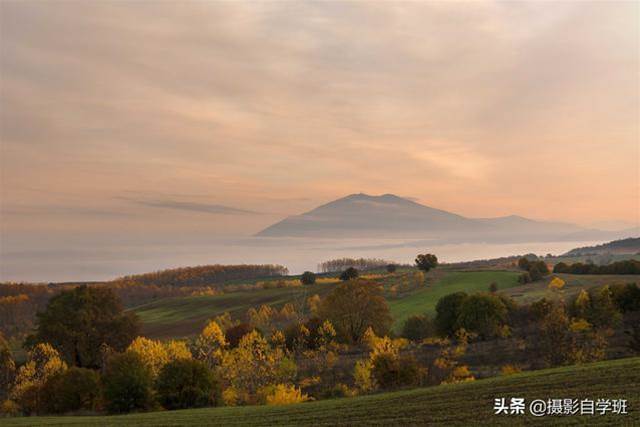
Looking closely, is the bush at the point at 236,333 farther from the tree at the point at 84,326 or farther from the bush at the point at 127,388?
the bush at the point at 127,388

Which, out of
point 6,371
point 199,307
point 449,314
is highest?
point 449,314

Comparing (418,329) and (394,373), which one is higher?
(394,373)

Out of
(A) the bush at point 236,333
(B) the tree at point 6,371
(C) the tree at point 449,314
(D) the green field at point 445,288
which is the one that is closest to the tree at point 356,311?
(C) the tree at point 449,314

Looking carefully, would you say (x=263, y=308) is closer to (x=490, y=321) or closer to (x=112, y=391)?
(x=490, y=321)

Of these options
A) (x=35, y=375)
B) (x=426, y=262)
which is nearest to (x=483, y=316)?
(x=35, y=375)

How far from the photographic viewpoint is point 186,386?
45.9 m

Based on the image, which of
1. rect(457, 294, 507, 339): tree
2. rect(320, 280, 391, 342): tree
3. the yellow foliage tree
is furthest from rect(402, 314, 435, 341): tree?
the yellow foliage tree

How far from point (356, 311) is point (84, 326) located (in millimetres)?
48349

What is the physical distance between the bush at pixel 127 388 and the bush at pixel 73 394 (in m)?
3.83

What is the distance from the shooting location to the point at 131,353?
48375mm

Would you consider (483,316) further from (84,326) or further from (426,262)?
(426,262)

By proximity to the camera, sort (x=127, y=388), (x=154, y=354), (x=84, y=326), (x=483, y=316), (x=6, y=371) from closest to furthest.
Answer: (x=127, y=388) < (x=154, y=354) < (x=6, y=371) < (x=84, y=326) < (x=483, y=316)

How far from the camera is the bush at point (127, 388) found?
45.4 m

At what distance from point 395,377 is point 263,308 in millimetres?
96220
